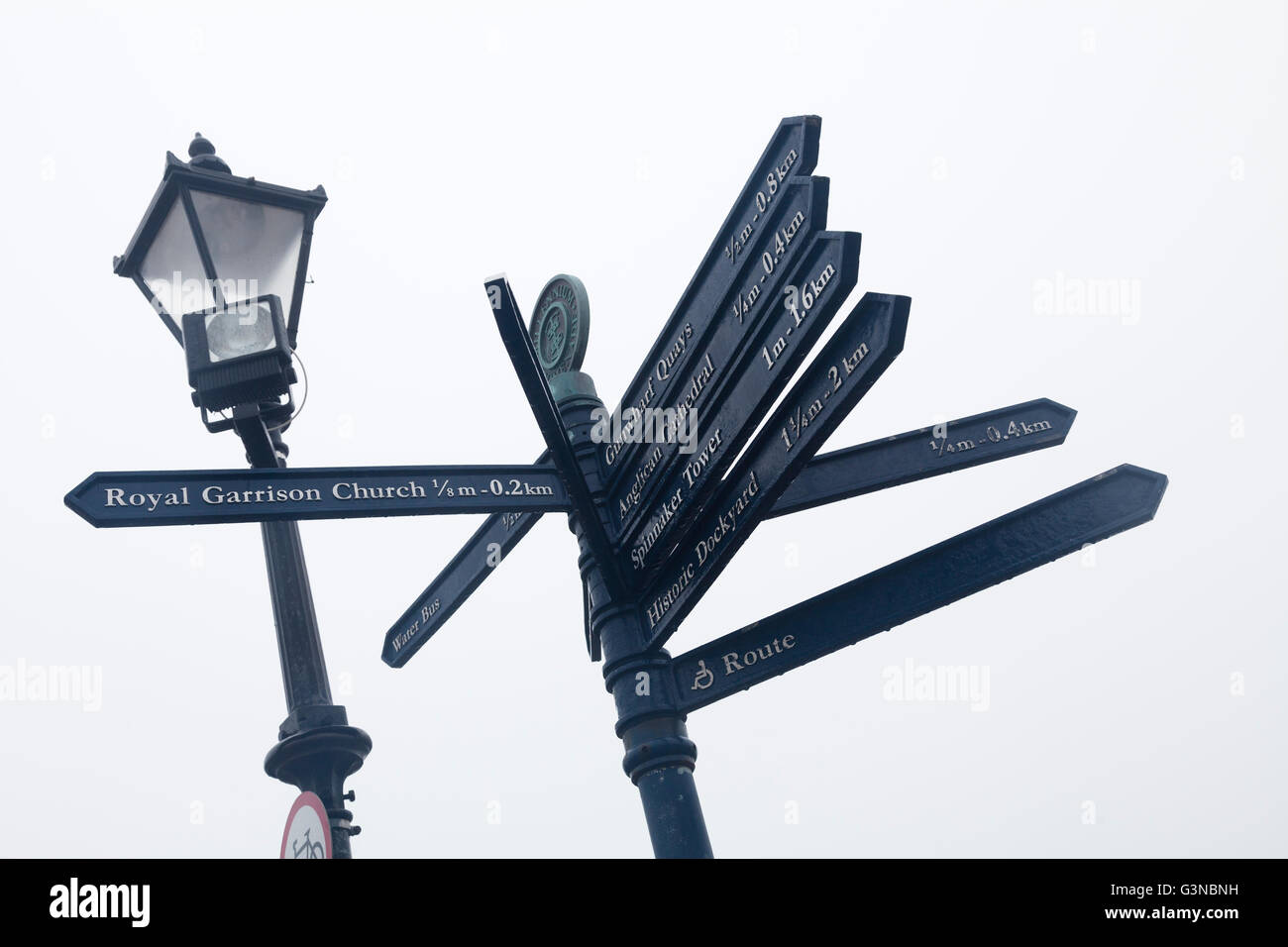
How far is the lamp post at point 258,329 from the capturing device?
4.51 meters

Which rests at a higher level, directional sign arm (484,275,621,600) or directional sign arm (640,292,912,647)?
directional sign arm (484,275,621,600)

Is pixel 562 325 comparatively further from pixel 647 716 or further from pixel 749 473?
pixel 647 716

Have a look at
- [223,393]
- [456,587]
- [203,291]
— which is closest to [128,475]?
[223,393]

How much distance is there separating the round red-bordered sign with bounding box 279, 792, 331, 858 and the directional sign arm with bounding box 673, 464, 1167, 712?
1.15m

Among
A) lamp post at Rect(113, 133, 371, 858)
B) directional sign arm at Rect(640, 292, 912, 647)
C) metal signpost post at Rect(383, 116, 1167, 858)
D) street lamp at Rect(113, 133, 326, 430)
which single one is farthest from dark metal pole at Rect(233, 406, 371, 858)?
directional sign arm at Rect(640, 292, 912, 647)

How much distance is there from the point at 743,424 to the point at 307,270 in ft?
5.23

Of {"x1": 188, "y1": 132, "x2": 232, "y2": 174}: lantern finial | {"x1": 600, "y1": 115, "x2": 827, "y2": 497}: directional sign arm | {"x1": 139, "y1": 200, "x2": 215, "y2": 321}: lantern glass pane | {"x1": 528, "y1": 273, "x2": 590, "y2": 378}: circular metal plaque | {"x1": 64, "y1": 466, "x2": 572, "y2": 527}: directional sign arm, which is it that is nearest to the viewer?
{"x1": 600, "y1": 115, "x2": 827, "y2": 497}: directional sign arm

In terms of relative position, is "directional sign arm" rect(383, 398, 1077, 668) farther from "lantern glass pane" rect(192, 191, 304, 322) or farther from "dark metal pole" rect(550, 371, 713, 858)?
"lantern glass pane" rect(192, 191, 304, 322)

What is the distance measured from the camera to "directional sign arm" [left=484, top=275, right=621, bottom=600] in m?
4.48

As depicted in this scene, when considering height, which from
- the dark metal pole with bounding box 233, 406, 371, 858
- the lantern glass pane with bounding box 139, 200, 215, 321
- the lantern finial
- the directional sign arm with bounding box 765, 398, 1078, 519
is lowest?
the dark metal pole with bounding box 233, 406, 371, 858

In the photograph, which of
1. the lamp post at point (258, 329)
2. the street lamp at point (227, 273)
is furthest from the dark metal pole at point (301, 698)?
the street lamp at point (227, 273)

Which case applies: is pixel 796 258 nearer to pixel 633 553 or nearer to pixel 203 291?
pixel 633 553

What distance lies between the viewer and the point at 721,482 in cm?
441

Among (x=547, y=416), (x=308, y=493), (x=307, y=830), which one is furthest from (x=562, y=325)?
(x=307, y=830)
